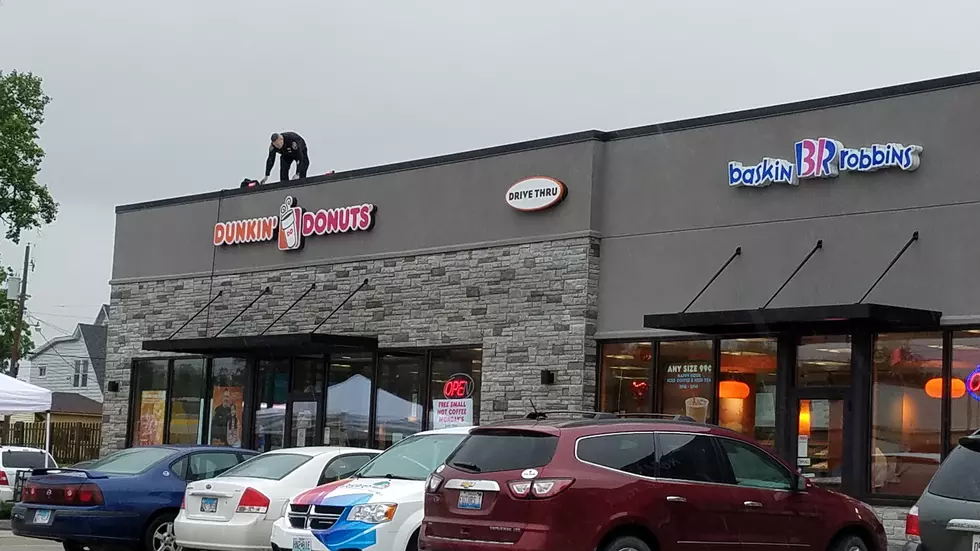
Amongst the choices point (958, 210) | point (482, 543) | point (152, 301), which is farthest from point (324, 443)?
Result: point (482, 543)

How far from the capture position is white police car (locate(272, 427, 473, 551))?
12.6 m

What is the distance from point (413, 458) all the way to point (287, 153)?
1536 centimetres

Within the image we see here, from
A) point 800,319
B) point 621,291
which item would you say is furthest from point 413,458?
point 621,291

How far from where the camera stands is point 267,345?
24.7m

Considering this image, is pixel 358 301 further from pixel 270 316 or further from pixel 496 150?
pixel 496 150

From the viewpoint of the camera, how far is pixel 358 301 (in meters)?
25.2

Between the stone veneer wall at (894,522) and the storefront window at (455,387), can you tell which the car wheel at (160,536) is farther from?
the stone veneer wall at (894,522)

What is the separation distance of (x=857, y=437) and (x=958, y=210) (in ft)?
10.6

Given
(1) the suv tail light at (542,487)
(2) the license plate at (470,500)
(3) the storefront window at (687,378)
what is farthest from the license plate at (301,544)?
(3) the storefront window at (687,378)

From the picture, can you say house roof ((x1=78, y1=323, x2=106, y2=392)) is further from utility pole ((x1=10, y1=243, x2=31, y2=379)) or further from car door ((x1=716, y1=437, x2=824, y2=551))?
car door ((x1=716, y1=437, x2=824, y2=551))

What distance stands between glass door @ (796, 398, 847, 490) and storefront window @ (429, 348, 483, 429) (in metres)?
5.95

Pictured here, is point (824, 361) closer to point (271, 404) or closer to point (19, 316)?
point (271, 404)

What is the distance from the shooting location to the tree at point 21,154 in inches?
1489

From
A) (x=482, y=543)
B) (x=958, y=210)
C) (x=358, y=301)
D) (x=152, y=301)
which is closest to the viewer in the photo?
(x=482, y=543)
